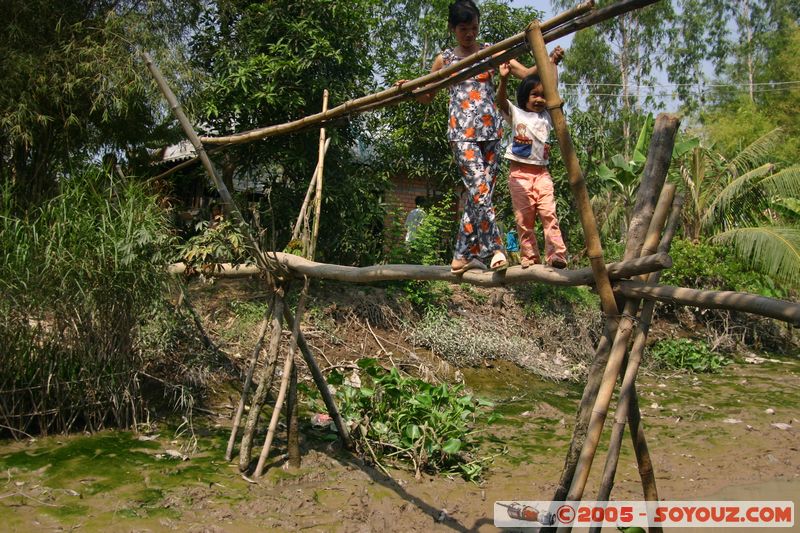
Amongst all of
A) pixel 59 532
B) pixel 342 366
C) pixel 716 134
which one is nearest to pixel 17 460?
pixel 59 532

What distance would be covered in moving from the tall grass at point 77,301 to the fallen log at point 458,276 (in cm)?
44

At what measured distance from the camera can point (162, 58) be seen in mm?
8148

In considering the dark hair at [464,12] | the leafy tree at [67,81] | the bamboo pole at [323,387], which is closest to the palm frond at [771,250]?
the bamboo pole at [323,387]

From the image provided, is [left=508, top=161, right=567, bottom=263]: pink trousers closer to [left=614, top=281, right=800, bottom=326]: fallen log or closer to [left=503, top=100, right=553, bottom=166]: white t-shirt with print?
[left=503, top=100, right=553, bottom=166]: white t-shirt with print

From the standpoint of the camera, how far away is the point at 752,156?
12828mm

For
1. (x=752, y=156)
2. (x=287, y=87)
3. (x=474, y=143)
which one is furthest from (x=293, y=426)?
(x=752, y=156)

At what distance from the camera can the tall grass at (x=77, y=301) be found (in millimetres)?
5031

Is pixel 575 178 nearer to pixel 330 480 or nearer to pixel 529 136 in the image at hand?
pixel 529 136

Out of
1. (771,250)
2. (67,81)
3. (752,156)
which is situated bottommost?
(771,250)

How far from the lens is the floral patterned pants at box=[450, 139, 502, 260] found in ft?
13.6

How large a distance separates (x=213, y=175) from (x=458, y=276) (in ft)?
6.91

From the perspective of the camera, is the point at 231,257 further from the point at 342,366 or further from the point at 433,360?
the point at 433,360

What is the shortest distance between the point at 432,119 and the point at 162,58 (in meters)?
4.06

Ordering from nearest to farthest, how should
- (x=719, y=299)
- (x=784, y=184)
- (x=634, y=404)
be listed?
(x=719, y=299) → (x=634, y=404) → (x=784, y=184)
